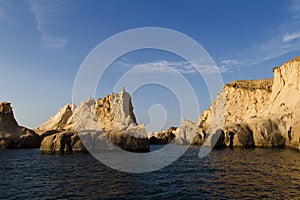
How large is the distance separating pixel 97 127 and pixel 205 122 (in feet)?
146

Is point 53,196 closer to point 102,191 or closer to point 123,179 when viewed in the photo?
point 102,191

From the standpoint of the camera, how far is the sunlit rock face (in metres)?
47.6

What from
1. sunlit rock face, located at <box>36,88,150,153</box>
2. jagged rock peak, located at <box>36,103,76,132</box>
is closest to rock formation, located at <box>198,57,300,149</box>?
sunlit rock face, located at <box>36,88,150,153</box>

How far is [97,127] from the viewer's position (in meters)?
89.8

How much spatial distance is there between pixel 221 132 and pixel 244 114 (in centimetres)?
2856

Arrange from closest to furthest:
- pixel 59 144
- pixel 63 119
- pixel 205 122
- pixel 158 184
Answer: pixel 158 184 < pixel 59 144 < pixel 205 122 < pixel 63 119

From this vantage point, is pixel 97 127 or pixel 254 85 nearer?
pixel 254 85

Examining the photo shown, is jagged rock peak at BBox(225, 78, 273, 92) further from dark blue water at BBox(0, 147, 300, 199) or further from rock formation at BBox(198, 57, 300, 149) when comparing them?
dark blue water at BBox(0, 147, 300, 199)

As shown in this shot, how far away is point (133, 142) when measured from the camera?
50094 mm

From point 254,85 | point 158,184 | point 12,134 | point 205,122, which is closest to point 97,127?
point 12,134

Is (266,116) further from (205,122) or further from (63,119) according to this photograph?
(63,119)

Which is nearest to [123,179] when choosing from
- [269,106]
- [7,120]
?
[269,106]

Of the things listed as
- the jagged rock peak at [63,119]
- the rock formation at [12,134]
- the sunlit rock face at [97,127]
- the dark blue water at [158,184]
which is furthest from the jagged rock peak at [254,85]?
the rock formation at [12,134]

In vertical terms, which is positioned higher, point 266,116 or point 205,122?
point 205,122
